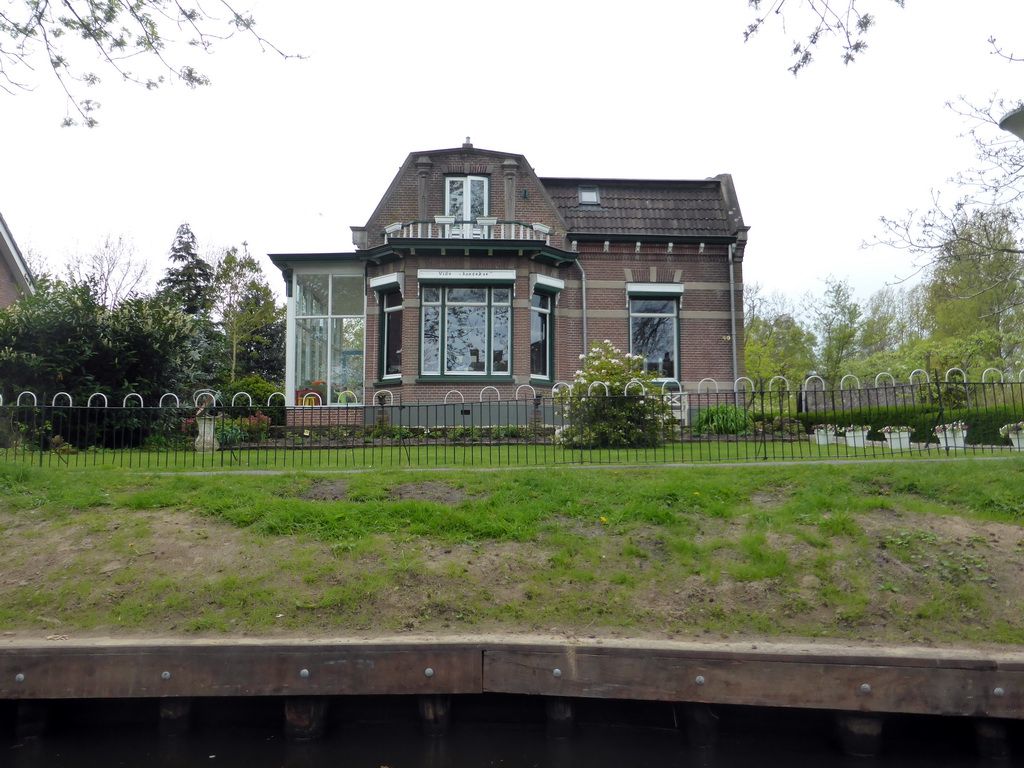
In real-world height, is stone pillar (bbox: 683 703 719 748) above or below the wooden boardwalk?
below

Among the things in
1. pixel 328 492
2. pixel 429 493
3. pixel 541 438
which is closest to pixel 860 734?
pixel 429 493

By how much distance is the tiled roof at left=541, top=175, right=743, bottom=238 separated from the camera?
64.5 ft

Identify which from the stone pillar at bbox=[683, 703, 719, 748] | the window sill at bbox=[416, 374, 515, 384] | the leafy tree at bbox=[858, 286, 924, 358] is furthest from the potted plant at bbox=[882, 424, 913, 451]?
the leafy tree at bbox=[858, 286, 924, 358]

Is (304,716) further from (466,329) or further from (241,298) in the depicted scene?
(241,298)

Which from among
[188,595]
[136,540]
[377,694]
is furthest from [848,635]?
[136,540]

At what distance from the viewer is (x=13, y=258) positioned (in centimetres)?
2423

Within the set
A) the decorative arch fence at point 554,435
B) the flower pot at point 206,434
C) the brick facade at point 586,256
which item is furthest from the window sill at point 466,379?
the flower pot at point 206,434

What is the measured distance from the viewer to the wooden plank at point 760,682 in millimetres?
4656

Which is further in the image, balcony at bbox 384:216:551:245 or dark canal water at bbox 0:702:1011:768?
balcony at bbox 384:216:551:245

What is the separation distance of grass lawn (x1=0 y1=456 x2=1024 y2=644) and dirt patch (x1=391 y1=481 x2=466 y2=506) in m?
0.03

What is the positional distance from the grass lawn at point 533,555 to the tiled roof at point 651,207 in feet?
42.9

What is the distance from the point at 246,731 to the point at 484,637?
1.90 meters

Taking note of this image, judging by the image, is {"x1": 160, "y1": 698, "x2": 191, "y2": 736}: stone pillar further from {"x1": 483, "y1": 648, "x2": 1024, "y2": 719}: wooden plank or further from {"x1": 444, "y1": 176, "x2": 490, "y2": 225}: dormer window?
{"x1": 444, "y1": 176, "x2": 490, "y2": 225}: dormer window

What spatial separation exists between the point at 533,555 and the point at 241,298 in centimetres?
2984
